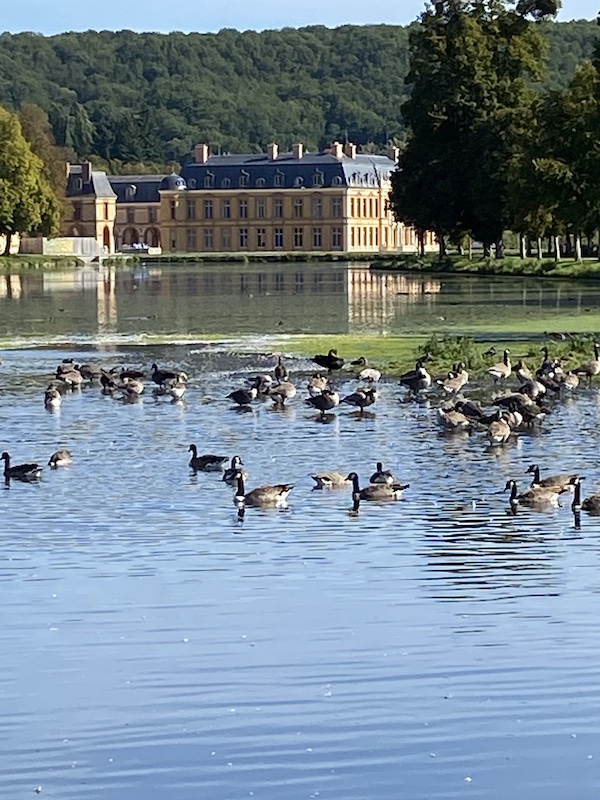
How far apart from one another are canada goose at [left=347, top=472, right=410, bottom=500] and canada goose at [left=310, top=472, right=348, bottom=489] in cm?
45

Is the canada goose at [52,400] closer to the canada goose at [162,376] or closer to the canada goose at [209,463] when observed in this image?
the canada goose at [162,376]

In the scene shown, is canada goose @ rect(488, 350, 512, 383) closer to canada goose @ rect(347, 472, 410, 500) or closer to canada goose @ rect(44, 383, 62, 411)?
canada goose @ rect(44, 383, 62, 411)

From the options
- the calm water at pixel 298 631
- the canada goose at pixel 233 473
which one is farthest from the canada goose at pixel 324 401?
the canada goose at pixel 233 473

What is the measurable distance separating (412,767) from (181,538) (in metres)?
6.84

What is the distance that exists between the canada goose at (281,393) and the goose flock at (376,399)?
0.02m

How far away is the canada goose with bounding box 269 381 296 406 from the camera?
27188mm

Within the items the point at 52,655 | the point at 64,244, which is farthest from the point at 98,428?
the point at 64,244

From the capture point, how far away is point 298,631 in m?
12.9

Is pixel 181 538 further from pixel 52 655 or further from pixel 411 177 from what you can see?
pixel 411 177

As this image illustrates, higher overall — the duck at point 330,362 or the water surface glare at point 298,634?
the duck at point 330,362

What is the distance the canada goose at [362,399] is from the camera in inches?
1037

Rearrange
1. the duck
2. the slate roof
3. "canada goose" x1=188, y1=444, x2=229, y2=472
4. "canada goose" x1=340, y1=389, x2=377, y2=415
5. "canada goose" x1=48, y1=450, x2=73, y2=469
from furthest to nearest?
the slate roof → the duck → "canada goose" x1=340, y1=389, x2=377, y2=415 → "canada goose" x1=48, y1=450, x2=73, y2=469 → "canada goose" x1=188, y1=444, x2=229, y2=472

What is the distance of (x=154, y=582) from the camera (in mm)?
14586

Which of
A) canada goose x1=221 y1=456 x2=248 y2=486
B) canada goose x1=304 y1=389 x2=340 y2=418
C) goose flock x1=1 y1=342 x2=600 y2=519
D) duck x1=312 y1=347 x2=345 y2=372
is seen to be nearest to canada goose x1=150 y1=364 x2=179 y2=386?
goose flock x1=1 y1=342 x2=600 y2=519
